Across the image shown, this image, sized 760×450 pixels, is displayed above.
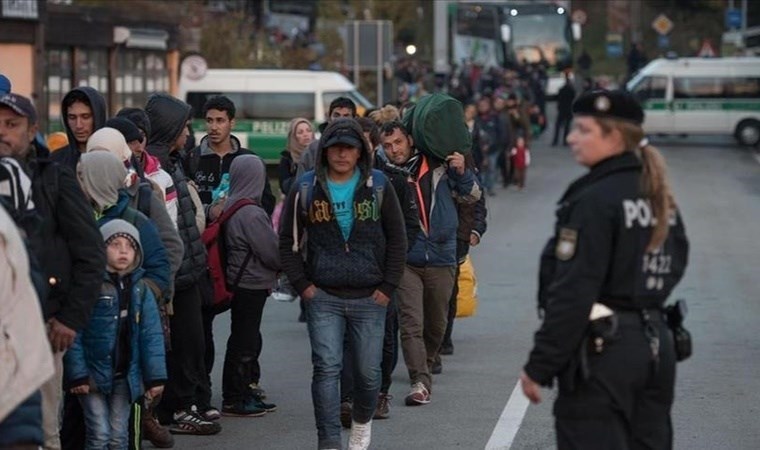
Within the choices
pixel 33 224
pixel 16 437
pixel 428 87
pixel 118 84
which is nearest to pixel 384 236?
pixel 33 224

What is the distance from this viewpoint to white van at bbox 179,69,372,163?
36.1m

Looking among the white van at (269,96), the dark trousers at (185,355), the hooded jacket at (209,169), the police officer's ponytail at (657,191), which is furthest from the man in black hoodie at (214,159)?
the white van at (269,96)

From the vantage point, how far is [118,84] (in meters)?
35.5

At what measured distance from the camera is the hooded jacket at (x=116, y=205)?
7922mm

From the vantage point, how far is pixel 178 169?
9656 millimetres

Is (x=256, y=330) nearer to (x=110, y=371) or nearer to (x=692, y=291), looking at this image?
(x=110, y=371)

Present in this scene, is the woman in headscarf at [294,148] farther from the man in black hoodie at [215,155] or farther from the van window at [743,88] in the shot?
the van window at [743,88]

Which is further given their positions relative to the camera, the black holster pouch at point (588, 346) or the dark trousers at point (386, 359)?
the dark trousers at point (386, 359)

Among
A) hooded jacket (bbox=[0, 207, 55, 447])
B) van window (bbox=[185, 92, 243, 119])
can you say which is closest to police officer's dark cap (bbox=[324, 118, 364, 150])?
hooded jacket (bbox=[0, 207, 55, 447])

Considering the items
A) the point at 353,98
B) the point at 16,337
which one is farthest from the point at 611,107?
the point at 353,98

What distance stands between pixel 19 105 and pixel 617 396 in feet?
8.66

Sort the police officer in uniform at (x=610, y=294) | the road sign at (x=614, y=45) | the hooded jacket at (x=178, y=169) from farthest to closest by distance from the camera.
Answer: the road sign at (x=614, y=45) → the hooded jacket at (x=178, y=169) → the police officer in uniform at (x=610, y=294)

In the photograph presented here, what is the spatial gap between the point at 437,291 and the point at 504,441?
5.02 ft

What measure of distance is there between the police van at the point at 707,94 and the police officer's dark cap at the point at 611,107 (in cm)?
3760
